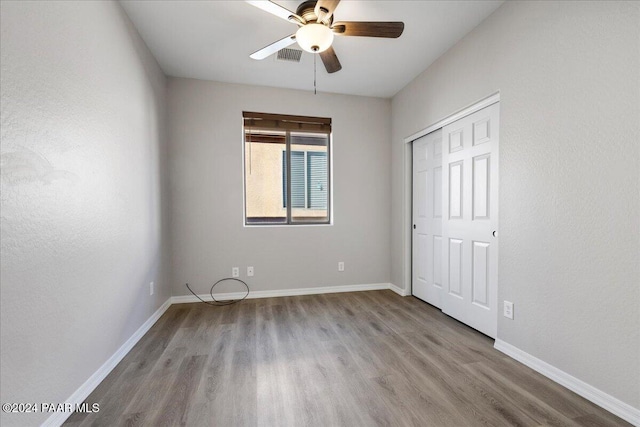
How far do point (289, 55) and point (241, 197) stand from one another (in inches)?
65.4

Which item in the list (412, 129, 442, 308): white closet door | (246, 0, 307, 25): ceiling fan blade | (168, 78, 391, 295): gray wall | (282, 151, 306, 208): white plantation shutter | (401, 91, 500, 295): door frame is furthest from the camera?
(282, 151, 306, 208): white plantation shutter

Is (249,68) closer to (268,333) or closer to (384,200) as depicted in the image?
(384,200)

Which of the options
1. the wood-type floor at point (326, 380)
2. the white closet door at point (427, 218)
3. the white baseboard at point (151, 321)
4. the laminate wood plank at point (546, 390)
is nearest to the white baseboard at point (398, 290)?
the white baseboard at point (151, 321)

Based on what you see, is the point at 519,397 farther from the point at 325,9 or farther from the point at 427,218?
the point at 325,9

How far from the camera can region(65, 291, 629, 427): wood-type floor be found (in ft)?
4.64

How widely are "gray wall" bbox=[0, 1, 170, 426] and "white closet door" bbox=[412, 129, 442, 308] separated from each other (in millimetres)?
2928

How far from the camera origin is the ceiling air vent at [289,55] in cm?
264

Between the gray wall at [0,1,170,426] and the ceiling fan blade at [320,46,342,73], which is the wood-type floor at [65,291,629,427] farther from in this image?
the ceiling fan blade at [320,46,342,73]

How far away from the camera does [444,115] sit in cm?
272

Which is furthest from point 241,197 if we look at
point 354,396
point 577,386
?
point 577,386

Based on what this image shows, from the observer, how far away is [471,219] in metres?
2.49

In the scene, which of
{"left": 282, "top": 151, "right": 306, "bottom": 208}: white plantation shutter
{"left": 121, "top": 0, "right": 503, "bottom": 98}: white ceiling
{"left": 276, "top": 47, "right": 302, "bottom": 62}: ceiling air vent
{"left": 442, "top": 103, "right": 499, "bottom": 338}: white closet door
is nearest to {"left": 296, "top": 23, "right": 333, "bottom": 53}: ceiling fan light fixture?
{"left": 121, "top": 0, "right": 503, "bottom": 98}: white ceiling

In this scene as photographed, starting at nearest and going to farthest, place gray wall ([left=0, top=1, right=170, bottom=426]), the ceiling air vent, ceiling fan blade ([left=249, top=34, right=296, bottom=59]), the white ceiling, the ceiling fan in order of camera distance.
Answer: gray wall ([left=0, top=1, right=170, bottom=426]) < the ceiling fan < ceiling fan blade ([left=249, top=34, right=296, bottom=59]) < the white ceiling < the ceiling air vent

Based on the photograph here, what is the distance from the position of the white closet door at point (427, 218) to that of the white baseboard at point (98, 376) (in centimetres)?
291
